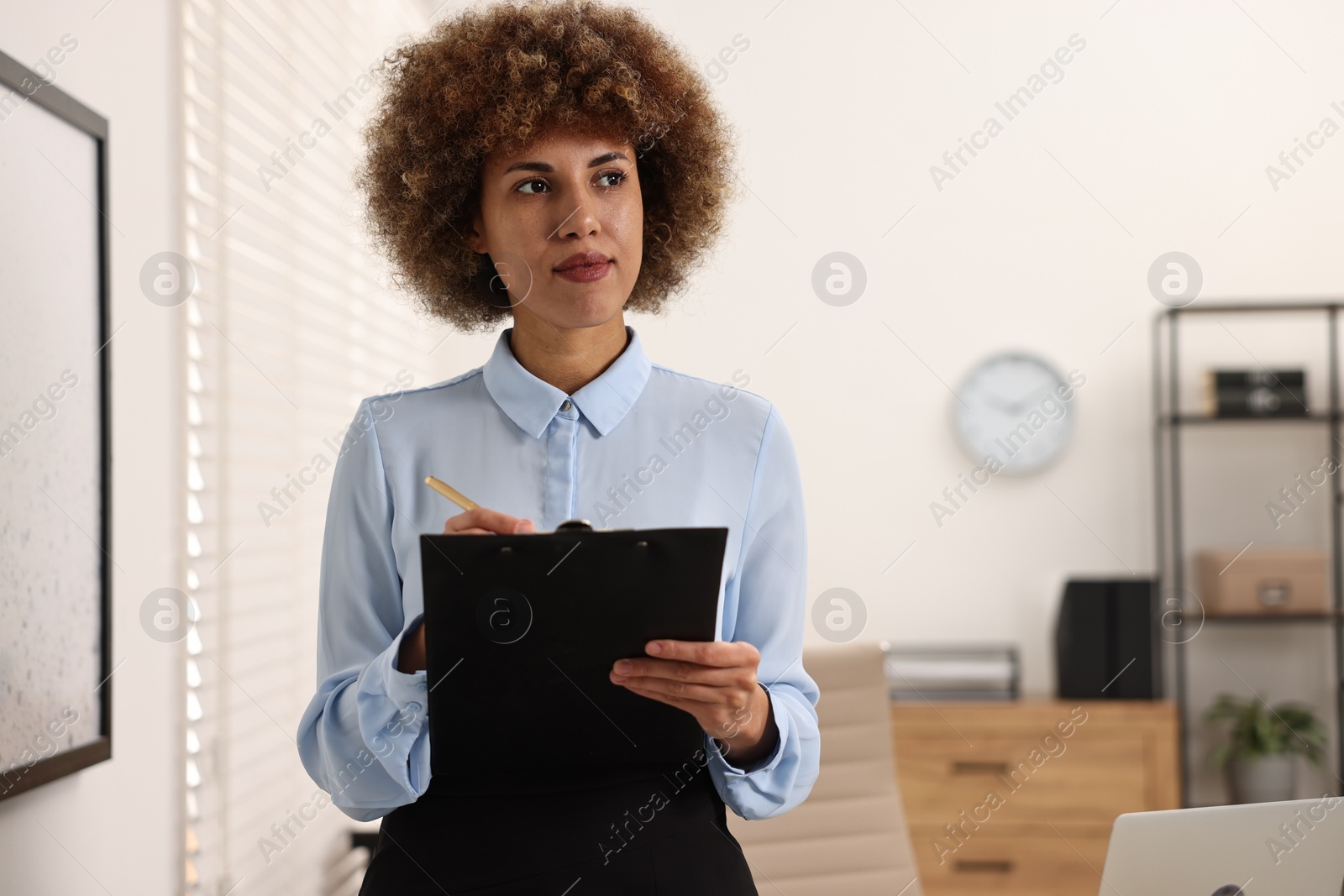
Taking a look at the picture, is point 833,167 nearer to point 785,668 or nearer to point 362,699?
point 785,668

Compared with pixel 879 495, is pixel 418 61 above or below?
above

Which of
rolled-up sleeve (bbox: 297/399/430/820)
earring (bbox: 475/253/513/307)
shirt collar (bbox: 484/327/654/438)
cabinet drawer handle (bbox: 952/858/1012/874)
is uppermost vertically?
earring (bbox: 475/253/513/307)

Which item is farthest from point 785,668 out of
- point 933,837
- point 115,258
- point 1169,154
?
point 1169,154

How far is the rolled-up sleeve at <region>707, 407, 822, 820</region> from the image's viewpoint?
3.81 ft

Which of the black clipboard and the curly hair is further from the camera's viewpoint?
the curly hair

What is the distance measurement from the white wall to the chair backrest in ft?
3.23

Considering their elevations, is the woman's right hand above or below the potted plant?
above

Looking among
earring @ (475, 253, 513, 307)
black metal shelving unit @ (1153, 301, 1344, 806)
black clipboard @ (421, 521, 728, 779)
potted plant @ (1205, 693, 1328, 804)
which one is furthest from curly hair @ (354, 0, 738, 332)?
potted plant @ (1205, 693, 1328, 804)

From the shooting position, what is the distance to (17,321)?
1.32 meters

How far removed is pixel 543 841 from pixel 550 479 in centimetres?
36

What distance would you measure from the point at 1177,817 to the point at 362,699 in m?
0.77

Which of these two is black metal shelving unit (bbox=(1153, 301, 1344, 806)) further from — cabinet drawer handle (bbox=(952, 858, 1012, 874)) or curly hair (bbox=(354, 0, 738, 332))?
curly hair (bbox=(354, 0, 738, 332))

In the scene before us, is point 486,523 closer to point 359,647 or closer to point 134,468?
point 359,647

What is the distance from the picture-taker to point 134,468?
1.63 m
